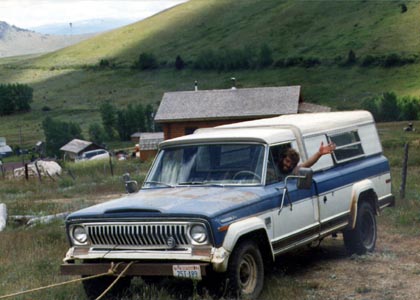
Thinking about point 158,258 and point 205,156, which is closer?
point 158,258

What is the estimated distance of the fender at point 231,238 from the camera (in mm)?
8305

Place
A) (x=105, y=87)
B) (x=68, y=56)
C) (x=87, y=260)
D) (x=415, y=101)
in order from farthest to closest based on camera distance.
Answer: (x=68, y=56)
(x=105, y=87)
(x=415, y=101)
(x=87, y=260)

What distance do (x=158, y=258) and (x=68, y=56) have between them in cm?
18639

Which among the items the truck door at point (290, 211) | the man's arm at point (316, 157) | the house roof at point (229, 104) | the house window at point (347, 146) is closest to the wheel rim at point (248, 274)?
the truck door at point (290, 211)

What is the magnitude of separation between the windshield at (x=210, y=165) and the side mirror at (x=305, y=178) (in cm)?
48

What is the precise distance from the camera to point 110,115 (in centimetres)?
10844

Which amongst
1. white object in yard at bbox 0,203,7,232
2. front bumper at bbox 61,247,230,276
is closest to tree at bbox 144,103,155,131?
white object in yard at bbox 0,203,7,232

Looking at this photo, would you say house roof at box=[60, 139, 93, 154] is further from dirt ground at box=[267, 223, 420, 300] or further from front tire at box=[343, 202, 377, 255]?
front tire at box=[343, 202, 377, 255]

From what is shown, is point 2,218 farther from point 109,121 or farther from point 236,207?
point 109,121

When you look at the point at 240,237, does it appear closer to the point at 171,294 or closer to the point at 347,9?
the point at 171,294

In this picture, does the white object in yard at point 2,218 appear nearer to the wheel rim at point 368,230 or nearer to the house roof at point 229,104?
the wheel rim at point 368,230

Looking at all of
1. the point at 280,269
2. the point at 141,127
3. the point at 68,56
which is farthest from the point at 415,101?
the point at 68,56

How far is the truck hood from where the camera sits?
860 centimetres

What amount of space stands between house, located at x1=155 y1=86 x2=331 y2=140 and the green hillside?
2196 inches
